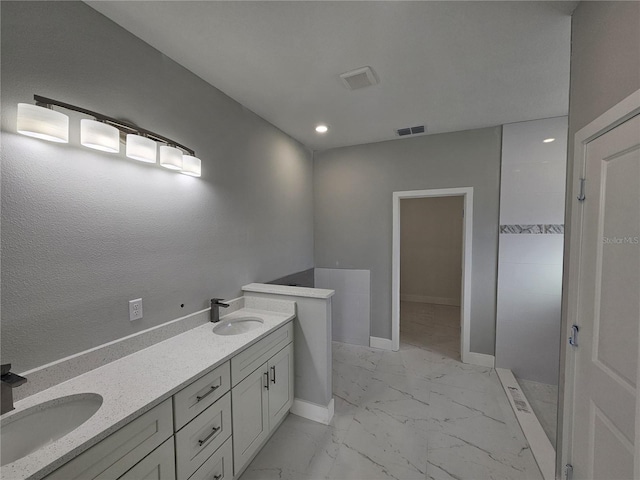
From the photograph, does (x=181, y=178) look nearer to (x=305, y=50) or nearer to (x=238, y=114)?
(x=238, y=114)

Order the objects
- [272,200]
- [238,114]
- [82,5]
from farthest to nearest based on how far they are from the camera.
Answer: [272,200]
[238,114]
[82,5]

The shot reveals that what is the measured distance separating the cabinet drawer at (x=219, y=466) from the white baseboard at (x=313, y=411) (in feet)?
2.50

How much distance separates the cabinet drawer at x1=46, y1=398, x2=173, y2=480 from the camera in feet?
2.73

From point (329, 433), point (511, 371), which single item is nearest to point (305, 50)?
point (329, 433)

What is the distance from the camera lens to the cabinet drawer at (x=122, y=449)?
0.83 m

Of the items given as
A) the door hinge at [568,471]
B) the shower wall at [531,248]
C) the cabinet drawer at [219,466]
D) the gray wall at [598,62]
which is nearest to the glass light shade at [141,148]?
the cabinet drawer at [219,466]

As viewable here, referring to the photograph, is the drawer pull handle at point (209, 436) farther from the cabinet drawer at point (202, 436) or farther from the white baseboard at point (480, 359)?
the white baseboard at point (480, 359)

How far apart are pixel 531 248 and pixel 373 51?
2484mm

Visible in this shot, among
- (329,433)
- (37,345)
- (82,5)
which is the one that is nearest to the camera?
(37,345)

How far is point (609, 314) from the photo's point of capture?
1.08 metres

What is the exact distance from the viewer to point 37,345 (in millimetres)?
1106

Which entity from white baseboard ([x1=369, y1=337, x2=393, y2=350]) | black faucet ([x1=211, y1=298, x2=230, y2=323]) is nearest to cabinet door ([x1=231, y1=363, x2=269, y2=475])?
black faucet ([x1=211, y1=298, x2=230, y2=323])

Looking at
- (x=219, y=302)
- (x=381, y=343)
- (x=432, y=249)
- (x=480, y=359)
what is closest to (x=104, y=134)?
(x=219, y=302)

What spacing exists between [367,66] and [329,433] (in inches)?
107
